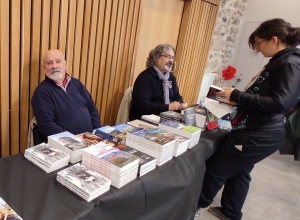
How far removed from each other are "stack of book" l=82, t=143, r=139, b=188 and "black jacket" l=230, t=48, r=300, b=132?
0.91 meters

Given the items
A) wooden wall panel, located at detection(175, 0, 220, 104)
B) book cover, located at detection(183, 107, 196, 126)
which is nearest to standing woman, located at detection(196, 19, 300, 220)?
book cover, located at detection(183, 107, 196, 126)

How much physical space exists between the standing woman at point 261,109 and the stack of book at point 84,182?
1077 mm

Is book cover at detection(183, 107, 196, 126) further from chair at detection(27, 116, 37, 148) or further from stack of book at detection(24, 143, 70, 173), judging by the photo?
chair at detection(27, 116, 37, 148)

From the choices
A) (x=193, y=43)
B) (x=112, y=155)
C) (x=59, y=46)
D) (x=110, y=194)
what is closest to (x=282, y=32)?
(x=112, y=155)

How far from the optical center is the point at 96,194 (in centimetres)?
97

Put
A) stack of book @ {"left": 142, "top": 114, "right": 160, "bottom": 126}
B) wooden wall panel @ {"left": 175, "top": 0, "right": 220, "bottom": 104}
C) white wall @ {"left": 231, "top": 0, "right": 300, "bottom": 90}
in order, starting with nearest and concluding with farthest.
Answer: stack of book @ {"left": 142, "top": 114, "right": 160, "bottom": 126} < wooden wall panel @ {"left": 175, "top": 0, "right": 220, "bottom": 104} < white wall @ {"left": 231, "top": 0, "right": 300, "bottom": 90}

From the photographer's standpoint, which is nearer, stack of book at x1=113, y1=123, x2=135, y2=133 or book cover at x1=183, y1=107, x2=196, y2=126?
stack of book at x1=113, y1=123, x2=135, y2=133

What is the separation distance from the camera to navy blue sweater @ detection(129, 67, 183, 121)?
2291 mm

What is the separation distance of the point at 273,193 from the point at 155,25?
2.54m

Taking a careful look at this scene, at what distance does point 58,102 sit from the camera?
1.79m

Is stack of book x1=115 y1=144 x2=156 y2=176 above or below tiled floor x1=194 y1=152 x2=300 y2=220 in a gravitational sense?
above

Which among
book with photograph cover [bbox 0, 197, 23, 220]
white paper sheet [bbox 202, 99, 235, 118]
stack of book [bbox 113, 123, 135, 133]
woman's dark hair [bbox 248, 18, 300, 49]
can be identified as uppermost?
woman's dark hair [bbox 248, 18, 300, 49]

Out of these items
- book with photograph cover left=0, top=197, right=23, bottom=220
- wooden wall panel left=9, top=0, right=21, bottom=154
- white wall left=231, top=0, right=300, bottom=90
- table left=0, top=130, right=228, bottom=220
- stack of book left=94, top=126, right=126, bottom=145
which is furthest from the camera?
white wall left=231, top=0, right=300, bottom=90

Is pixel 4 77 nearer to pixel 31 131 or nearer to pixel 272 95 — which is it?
pixel 31 131
